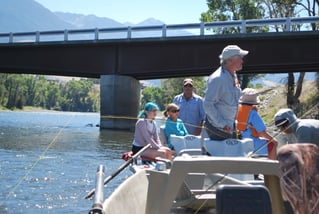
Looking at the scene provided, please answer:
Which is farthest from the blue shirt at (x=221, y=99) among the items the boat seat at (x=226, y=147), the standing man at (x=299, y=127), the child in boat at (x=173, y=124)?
the child in boat at (x=173, y=124)

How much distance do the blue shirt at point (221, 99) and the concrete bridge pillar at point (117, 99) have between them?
26.8m

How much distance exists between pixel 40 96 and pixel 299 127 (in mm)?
131856

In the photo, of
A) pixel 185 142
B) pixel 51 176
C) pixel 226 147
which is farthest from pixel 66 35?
pixel 226 147

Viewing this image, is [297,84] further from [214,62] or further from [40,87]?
[40,87]

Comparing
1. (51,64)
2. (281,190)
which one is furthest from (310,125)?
(51,64)

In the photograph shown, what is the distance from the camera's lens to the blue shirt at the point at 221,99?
6.14 metres

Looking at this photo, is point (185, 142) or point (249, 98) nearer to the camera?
point (249, 98)

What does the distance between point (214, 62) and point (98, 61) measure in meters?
7.86

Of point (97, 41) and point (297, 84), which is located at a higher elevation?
point (97, 41)

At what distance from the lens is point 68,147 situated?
20.9m

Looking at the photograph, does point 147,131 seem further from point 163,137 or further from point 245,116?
point 245,116

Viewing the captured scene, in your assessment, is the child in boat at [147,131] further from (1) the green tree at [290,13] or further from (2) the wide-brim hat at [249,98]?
(1) the green tree at [290,13]

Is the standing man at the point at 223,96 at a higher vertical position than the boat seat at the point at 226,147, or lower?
higher

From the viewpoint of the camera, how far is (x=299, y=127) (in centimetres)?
455
